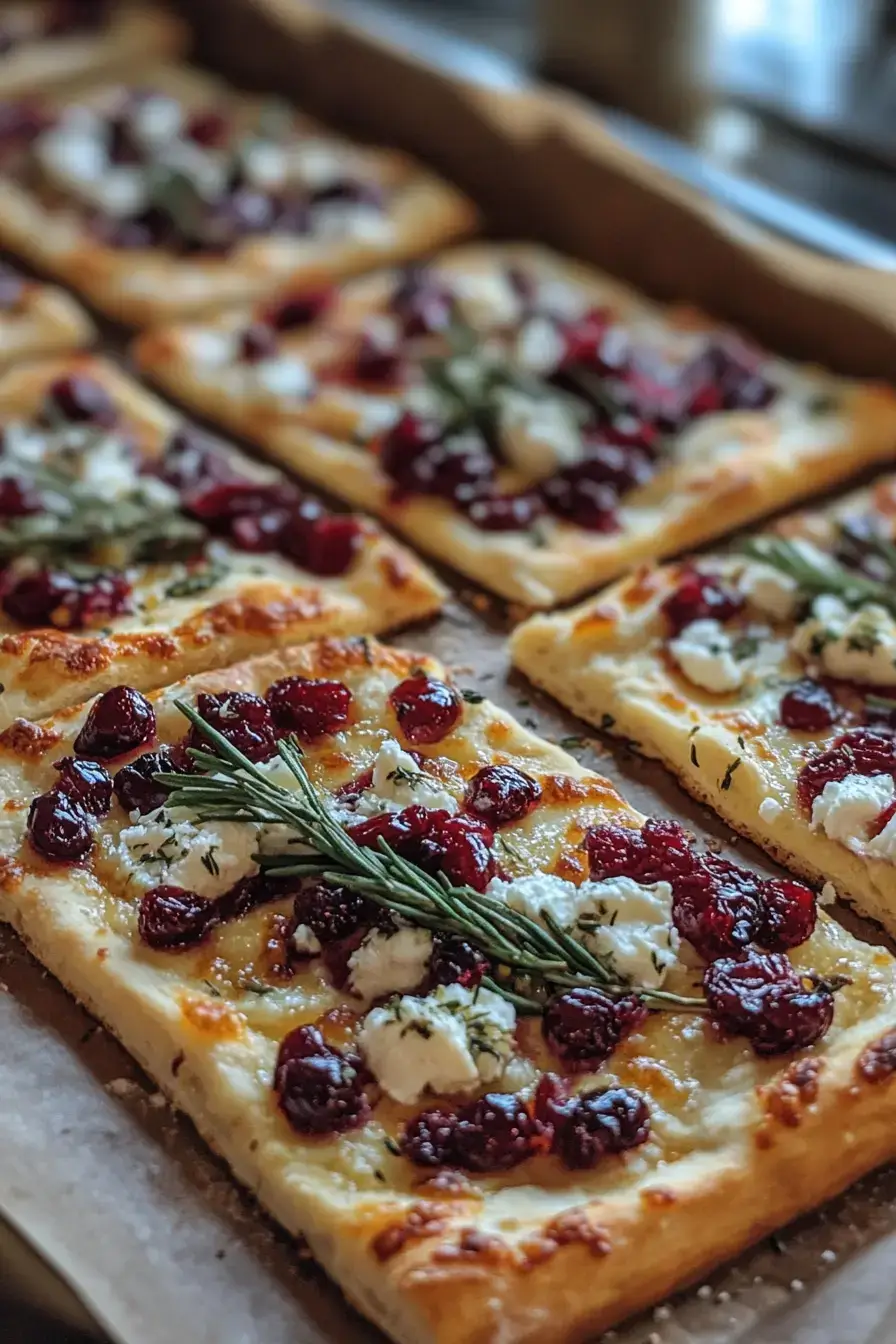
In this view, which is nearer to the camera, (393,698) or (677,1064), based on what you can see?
(677,1064)

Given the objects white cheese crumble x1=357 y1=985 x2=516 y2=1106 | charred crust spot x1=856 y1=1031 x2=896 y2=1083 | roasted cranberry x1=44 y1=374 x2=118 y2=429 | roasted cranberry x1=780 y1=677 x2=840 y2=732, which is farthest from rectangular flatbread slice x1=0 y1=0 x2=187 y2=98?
charred crust spot x1=856 y1=1031 x2=896 y2=1083

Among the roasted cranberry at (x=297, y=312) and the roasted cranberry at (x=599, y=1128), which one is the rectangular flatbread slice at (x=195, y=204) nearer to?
the roasted cranberry at (x=297, y=312)

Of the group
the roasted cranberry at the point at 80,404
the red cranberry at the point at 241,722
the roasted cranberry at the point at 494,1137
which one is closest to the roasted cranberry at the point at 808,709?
the red cranberry at the point at 241,722

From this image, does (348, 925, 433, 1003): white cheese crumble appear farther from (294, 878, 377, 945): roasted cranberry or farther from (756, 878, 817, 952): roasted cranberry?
(756, 878, 817, 952): roasted cranberry

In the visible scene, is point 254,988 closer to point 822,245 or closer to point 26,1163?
point 26,1163

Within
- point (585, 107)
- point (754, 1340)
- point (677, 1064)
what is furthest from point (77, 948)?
point (585, 107)

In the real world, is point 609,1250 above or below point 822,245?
below

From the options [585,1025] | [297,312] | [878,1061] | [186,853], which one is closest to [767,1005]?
[878,1061]
